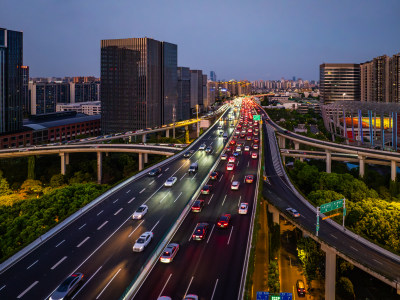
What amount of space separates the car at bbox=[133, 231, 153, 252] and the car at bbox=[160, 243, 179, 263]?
2.23 m

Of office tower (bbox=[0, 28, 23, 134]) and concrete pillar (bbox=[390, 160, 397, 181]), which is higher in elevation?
office tower (bbox=[0, 28, 23, 134])

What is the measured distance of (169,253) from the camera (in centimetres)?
2616

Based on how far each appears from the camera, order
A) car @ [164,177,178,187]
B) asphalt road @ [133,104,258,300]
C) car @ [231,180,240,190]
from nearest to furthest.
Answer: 1. asphalt road @ [133,104,258,300]
2. car @ [231,180,240,190]
3. car @ [164,177,178,187]

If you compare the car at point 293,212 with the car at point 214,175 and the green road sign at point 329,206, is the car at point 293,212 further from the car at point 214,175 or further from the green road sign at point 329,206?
the car at point 214,175

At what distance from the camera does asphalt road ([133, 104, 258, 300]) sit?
2230 cm

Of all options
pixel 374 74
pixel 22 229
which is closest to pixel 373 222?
pixel 22 229

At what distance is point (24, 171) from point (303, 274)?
74344mm

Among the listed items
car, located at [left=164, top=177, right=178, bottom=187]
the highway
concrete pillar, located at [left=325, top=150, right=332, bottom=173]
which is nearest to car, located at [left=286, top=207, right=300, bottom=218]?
the highway

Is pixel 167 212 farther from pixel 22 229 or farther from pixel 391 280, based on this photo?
pixel 391 280

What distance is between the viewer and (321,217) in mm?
40250

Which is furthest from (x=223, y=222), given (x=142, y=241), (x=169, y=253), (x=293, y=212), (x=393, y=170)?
(x=393, y=170)

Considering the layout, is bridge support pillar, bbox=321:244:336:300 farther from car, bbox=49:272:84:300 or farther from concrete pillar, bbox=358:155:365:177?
concrete pillar, bbox=358:155:365:177

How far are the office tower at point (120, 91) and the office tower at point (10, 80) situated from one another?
3324cm

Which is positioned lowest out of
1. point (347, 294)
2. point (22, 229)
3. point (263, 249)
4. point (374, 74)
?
point (347, 294)
